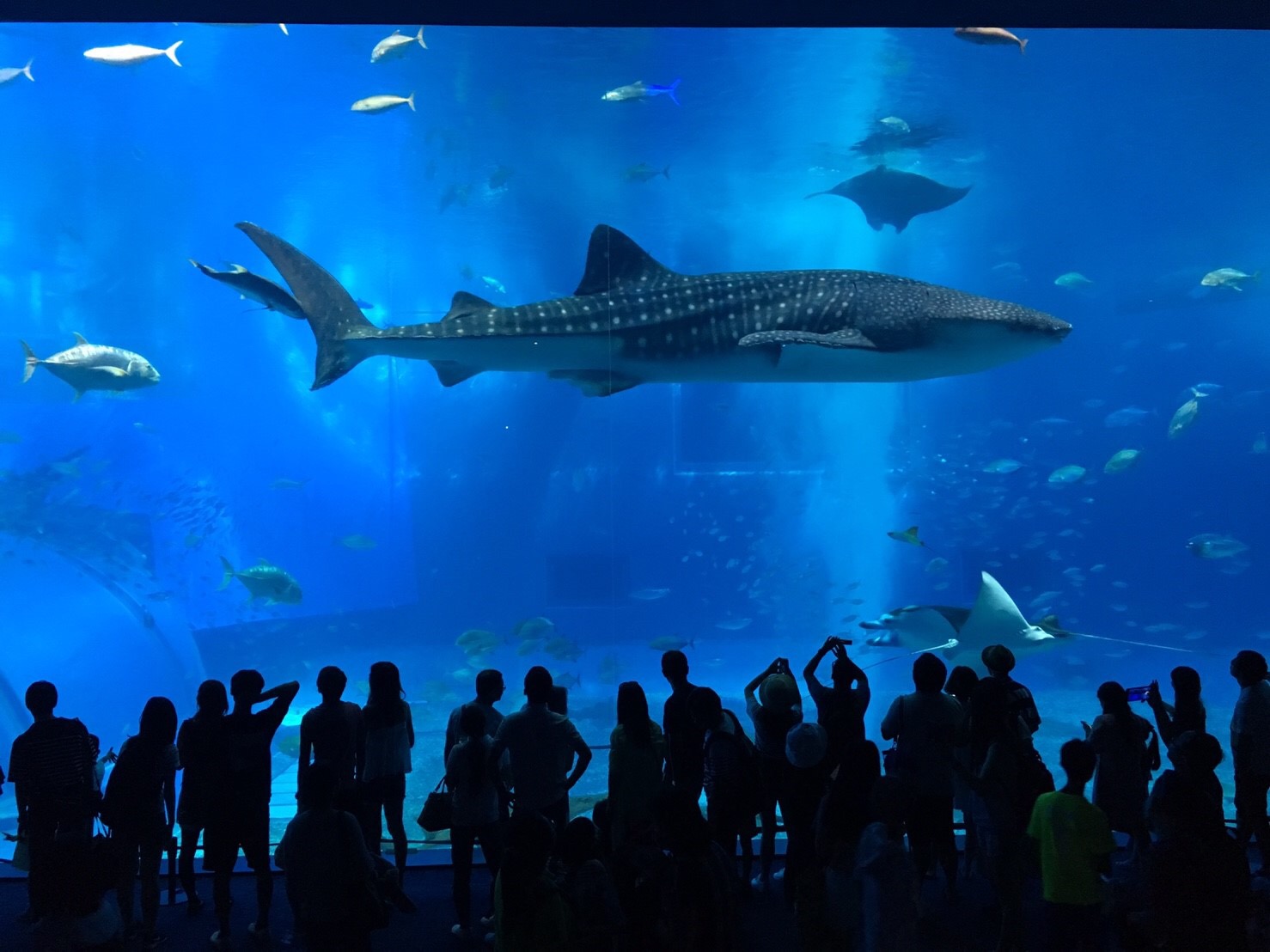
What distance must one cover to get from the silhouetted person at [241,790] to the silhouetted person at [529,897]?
1.47 m

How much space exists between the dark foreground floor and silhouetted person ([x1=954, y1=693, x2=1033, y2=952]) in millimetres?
264

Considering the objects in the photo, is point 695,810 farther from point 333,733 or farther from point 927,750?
point 333,733

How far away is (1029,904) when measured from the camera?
3.44m

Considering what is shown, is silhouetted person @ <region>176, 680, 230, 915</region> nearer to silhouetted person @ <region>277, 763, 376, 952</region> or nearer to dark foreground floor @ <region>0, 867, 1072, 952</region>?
dark foreground floor @ <region>0, 867, 1072, 952</region>

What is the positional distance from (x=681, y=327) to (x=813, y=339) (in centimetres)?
91

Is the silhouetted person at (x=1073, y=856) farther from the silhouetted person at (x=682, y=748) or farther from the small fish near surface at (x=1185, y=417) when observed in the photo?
the small fish near surface at (x=1185, y=417)

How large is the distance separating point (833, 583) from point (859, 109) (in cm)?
2212

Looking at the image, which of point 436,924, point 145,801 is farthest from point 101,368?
point 436,924

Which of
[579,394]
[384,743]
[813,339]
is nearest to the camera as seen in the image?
[384,743]

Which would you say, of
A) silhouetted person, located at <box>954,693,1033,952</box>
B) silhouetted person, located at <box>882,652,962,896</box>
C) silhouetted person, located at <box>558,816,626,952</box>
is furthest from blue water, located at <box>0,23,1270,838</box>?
silhouetted person, located at <box>558,816,626,952</box>

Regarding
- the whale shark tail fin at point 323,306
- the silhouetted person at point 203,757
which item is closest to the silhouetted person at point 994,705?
the silhouetted person at point 203,757

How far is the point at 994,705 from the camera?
2.97 metres

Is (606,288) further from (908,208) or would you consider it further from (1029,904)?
(908,208)

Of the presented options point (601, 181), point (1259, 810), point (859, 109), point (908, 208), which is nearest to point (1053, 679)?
point (908, 208)
